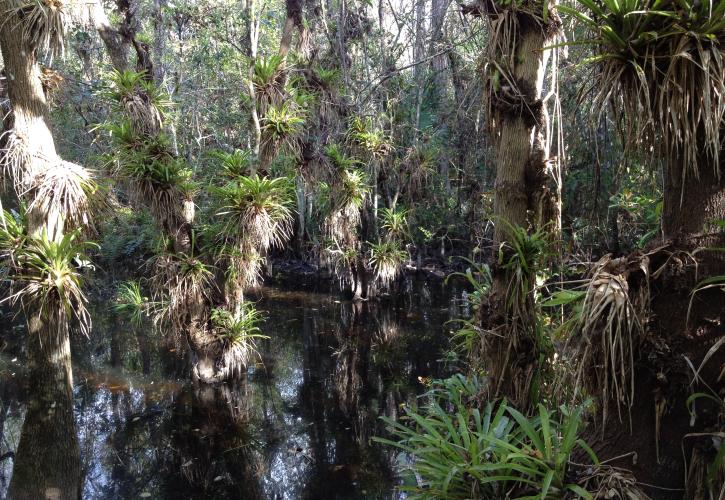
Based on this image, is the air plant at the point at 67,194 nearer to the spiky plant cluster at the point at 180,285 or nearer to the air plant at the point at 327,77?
the spiky plant cluster at the point at 180,285

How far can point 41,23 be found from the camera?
5.30 metres

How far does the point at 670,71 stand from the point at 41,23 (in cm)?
541

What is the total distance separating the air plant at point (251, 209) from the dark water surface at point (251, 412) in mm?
2419

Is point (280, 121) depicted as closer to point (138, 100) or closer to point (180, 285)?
point (138, 100)

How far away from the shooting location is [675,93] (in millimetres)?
2383

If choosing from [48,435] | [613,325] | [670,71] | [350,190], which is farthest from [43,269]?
[350,190]

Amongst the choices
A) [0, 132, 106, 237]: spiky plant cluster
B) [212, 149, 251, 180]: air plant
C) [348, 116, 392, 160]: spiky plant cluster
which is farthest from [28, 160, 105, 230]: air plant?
[348, 116, 392, 160]: spiky plant cluster

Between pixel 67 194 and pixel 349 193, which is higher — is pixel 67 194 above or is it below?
below

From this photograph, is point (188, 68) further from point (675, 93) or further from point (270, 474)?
point (675, 93)

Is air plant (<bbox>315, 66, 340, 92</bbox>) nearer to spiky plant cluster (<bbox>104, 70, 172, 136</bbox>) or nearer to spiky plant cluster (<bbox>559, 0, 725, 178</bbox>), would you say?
spiky plant cluster (<bbox>104, 70, 172, 136</bbox>)

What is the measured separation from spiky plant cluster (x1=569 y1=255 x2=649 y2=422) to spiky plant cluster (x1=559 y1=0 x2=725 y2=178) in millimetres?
513

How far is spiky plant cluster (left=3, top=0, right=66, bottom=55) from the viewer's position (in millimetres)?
5285

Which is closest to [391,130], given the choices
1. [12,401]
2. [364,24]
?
[364,24]

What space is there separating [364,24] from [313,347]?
24.3 feet
